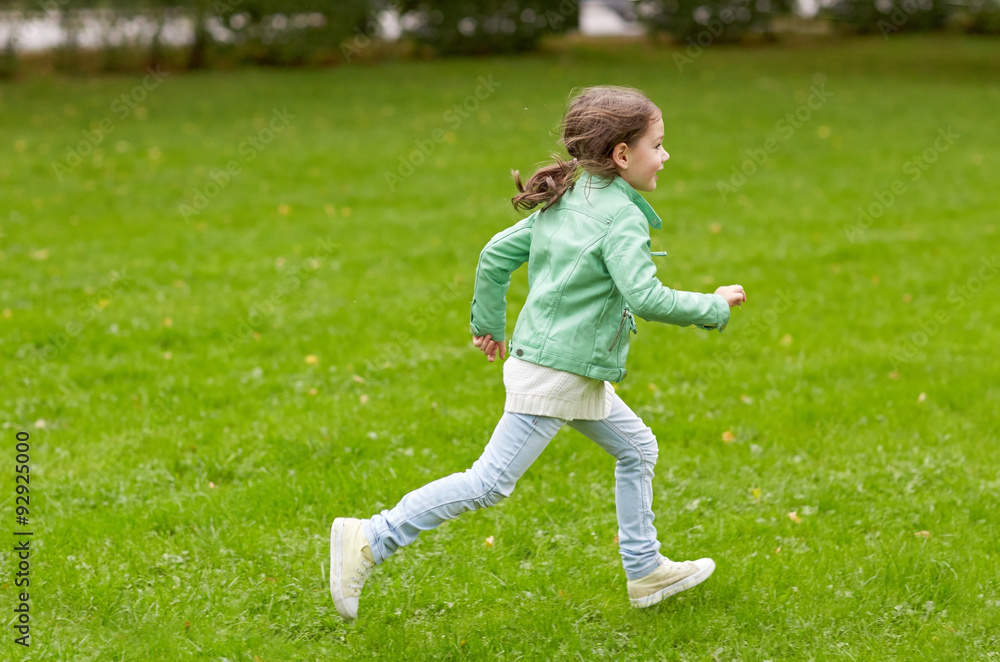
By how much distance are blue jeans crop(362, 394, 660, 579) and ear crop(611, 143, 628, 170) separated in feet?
2.47

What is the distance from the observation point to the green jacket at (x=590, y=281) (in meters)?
2.93

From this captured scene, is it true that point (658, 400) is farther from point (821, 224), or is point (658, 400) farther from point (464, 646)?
point (821, 224)

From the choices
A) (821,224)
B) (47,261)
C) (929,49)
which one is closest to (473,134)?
(821,224)

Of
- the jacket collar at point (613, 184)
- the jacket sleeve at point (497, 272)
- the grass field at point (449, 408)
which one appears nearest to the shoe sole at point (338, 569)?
the grass field at point (449, 408)

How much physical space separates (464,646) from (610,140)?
1681 millimetres

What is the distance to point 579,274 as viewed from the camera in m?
3.04

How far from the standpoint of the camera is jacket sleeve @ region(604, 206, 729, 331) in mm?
2881

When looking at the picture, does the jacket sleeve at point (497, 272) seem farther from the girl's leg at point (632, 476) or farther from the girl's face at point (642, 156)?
the girl's leg at point (632, 476)

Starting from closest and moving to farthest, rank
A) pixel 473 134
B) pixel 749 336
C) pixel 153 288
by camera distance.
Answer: pixel 749 336 → pixel 153 288 → pixel 473 134

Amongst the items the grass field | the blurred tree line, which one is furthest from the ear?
the blurred tree line

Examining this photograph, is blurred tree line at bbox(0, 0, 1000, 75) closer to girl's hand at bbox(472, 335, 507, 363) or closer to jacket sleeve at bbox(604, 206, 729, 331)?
girl's hand at bbox(472, 335, 507, 363)

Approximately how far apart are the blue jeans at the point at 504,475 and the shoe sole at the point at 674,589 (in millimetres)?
309

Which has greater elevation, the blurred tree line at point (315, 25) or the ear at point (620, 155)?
the ear at point (620, 155)

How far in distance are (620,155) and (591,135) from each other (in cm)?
10
